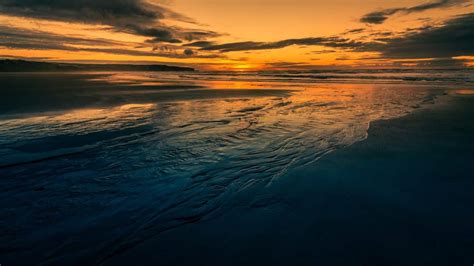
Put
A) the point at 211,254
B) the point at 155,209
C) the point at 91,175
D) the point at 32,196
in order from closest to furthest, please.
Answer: the point at 211,254, the point at 155,209, the point at 32,196, the point at 91,175

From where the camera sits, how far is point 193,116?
12102 millimetres

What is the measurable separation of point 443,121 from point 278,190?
8.74 metres

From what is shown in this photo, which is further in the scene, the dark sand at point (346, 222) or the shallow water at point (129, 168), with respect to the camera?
the shallow water at point (129, 168)

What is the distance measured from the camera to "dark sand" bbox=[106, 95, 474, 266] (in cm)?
327

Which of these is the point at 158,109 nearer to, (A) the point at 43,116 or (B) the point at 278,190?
(A) the point at 43,116

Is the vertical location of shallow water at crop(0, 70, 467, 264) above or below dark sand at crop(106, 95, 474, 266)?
above

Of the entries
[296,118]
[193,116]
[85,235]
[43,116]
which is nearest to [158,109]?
[193,116]

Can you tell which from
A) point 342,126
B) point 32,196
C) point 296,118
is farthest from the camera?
point 296,118

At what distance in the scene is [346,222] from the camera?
3.99 meters

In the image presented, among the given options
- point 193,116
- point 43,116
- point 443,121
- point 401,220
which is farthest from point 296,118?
point 43,116

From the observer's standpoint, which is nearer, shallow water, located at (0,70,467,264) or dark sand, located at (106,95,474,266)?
dark sand, located at (106,95,474,266)

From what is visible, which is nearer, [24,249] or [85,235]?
[24,249]

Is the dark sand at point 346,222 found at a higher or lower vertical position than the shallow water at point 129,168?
lower

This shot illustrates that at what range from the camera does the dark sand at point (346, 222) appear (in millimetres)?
3268
